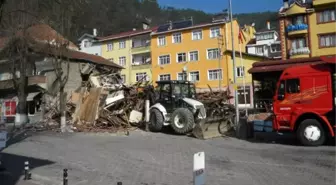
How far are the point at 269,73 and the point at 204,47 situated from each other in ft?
98.0

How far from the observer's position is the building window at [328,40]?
1722 inches

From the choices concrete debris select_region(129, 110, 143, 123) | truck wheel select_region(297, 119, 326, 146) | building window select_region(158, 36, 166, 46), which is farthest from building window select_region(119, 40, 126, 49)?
truck wheel select_region(297, 119, 326, 146)

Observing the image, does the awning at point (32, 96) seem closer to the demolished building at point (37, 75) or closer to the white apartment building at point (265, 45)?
the demolished building at point (37, 75)

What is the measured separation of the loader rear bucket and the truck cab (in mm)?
3871

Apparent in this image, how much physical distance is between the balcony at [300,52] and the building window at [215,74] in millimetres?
12981

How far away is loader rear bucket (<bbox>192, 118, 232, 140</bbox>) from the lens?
18984 mm

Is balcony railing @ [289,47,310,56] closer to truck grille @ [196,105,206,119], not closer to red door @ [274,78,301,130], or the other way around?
truck grille @ [196,105,206,119]

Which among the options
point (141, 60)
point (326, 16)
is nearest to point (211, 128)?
point (326, 16)

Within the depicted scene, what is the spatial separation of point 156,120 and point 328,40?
100 ft

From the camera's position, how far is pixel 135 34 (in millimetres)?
70500

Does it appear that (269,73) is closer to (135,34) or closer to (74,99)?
(74,99)

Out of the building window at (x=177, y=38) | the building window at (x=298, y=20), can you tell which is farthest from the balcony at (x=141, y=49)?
the building window at (x=298, y=20)

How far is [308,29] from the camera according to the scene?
45688mm

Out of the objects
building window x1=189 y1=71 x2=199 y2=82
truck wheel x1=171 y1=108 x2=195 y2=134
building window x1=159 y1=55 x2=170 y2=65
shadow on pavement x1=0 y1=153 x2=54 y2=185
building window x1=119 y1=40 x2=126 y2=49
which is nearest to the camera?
shadow on pavement x1=0 y1=153 x2=54 y2=185
